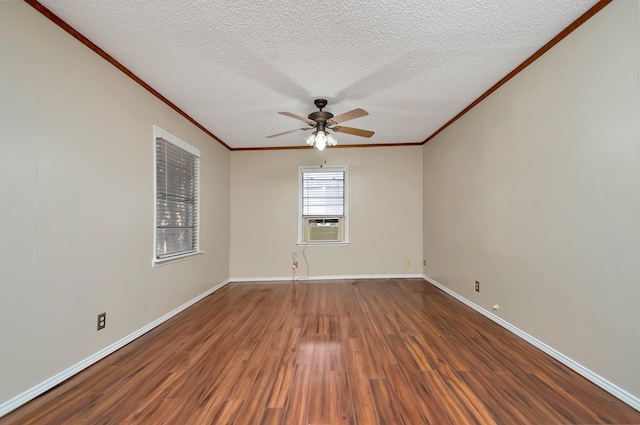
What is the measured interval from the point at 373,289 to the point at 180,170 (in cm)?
328

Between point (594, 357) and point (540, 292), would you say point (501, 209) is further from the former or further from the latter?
point (594, 357)

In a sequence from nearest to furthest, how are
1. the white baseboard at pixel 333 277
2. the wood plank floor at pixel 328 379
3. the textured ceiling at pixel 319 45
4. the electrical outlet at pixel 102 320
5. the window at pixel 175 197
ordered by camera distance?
the wood plank floor at pixel 328 379
the textured ceiling at pixel 319 45
the electrical outlet at pixel 102 320
the window at pixel 175 197
the white baseboard at pixel 333 277

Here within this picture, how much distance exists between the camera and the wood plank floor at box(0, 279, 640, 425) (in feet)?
4.69

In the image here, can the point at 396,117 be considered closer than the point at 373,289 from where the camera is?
Yes

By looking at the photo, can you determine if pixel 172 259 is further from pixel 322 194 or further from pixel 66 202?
pixel 322 194

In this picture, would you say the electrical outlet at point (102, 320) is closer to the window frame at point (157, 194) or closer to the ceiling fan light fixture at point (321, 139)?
the window frame at point (157, 194)

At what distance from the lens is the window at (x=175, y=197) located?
2816 millimetres

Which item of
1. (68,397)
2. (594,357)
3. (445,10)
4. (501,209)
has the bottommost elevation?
(68,397)

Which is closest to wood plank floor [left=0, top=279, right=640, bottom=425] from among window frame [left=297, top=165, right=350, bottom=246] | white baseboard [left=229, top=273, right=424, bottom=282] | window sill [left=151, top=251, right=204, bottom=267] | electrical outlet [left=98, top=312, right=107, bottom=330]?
electrical outlet [left=98, top=312, right=107, bottom=330]

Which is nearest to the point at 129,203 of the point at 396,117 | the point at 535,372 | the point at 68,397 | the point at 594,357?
the point at 68,397

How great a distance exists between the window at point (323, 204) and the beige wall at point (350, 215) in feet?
0.45

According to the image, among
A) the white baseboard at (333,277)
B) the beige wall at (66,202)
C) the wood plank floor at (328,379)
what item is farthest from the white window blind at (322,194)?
the beige wall at (66,202)

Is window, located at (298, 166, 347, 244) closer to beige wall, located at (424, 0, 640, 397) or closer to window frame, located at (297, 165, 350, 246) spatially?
window frame, located at (297, 165, 350, 246)

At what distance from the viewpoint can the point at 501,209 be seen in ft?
8.59
